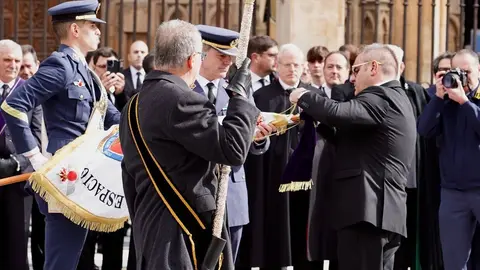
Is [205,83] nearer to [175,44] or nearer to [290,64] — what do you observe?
[290,64]

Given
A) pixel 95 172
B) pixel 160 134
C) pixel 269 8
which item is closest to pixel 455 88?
pixel 95 172

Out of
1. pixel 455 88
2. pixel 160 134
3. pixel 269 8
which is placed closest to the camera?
pixel 160 134

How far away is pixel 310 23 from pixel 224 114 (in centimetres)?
521

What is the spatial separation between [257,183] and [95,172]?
7.59 ft

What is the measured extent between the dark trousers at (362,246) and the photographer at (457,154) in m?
1.35

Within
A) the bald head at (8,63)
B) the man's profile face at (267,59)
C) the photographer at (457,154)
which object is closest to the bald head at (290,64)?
the man's profile face at (267,59)

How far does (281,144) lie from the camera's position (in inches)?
376

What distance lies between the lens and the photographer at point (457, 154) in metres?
8.78

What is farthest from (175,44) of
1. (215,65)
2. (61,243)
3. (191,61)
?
(61,243)

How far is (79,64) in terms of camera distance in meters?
7.68

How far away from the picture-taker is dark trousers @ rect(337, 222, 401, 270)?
297 inches

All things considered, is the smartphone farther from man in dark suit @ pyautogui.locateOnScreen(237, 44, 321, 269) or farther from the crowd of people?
man in dark suit @ pyautogui.locateOnScreen(237, 44, 321, 269)

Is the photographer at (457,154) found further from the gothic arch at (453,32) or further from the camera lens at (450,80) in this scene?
the gothic arch at (453,32)

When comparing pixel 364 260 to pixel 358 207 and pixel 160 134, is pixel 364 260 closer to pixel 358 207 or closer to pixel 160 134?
pixel 358 207
